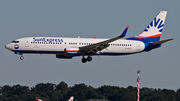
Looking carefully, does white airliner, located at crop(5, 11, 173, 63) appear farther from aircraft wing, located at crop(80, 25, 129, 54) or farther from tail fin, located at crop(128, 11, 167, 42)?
tail fin, located at crop(128, 11, 167, 42)

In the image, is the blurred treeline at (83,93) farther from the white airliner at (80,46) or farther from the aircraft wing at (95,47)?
the aircraft wing at (95,47)

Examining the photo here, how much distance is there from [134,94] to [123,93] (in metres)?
10.00

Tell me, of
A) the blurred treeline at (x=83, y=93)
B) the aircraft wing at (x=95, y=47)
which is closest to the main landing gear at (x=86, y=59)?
the aircraft wing at (x=95, y=47)

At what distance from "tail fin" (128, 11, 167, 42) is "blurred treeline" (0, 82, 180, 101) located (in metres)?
55.4

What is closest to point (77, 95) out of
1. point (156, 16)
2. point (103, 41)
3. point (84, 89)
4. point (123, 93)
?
point (84, 89)

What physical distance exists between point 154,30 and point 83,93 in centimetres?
8405

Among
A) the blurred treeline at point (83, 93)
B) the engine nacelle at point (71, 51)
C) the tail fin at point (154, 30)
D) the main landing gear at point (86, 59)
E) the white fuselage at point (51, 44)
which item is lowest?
the blurred treeline at point (83, 93)

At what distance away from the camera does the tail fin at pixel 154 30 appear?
3830 inches

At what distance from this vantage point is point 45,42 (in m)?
87.9

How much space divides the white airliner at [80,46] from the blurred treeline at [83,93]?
59.6 m

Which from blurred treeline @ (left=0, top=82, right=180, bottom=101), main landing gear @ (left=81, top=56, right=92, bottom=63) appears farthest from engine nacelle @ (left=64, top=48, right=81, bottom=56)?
blurred treeline @ (left=0, top=82, right=180, bottom=101)

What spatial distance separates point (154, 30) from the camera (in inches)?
3922

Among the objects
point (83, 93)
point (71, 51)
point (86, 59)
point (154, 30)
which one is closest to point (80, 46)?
point (71, 51)

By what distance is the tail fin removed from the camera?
97.3 metres
